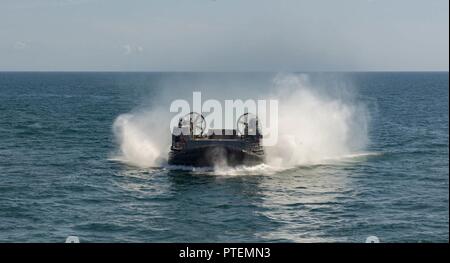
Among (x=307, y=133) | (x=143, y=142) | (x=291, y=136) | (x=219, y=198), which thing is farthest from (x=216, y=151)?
(x=307, y=133)

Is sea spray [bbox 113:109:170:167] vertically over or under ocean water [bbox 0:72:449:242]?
over

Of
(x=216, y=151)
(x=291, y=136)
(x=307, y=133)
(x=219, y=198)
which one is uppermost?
(x=307, y=133)

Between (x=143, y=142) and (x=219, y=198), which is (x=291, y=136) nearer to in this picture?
Result: (x=143, y=142)

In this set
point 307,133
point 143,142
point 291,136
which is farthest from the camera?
point 307,133

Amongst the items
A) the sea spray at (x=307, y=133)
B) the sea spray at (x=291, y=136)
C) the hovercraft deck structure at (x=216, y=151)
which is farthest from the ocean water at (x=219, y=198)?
the sea spray at (x=307, y=133)

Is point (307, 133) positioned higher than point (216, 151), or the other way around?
point (307, 133)

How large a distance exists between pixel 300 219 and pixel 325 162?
2511 cm

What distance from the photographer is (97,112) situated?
132m

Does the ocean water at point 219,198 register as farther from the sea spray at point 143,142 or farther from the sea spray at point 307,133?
the sea spray at point 307,133

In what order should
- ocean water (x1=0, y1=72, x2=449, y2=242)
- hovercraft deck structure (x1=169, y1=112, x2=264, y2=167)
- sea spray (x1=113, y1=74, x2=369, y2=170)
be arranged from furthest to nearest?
sea spray (x1=113, y1=74, x2=369, y2=170) → hovercraft deck structure (x1=169, y1=112, x2=264, y2=167) → ocean water (x1=0, y1=72, x2=449, y2=242)

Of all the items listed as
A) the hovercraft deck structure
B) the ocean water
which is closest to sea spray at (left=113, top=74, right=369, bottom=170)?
the hovercraft deck structure

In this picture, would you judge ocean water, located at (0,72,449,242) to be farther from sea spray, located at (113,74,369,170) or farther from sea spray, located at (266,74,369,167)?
sea spray, located at (266,74,369,167)

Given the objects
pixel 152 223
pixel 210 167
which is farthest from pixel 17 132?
pixel 152 223
